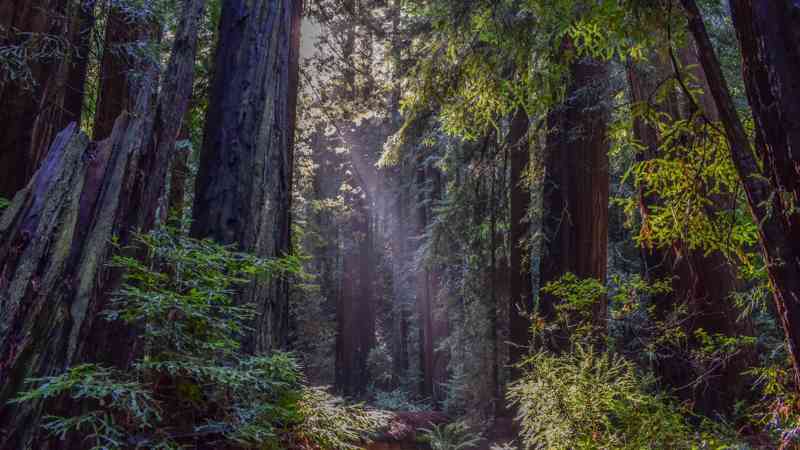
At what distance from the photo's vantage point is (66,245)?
7.03ft

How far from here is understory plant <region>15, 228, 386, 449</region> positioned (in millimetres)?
1887

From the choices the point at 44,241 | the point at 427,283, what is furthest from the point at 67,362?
the point at 427,283

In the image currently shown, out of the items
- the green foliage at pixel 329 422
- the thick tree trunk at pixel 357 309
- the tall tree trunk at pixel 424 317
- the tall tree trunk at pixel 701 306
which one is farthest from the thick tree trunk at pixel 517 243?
the thick tree trunk at pixel 357 309

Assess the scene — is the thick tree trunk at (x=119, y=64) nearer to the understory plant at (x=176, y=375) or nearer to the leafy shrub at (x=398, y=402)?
the understory plant at (x=176, y=375)

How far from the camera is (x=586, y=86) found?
232 inches

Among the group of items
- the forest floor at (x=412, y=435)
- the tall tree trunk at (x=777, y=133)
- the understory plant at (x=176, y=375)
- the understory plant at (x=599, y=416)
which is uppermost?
the tall tree trunk at (x=777, y=133)

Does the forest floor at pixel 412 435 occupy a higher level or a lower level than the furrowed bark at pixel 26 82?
lower

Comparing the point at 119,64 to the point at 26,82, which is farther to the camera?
the point at 119,64

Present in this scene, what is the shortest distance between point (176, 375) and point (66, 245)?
78 centimetres

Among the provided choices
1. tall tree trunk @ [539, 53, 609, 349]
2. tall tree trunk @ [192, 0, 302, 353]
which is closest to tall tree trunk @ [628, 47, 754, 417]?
tall tree trunk @ [539, 53, 609, 349]

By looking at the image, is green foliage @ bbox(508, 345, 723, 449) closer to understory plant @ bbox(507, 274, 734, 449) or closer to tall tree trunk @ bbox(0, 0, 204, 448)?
understory plant @ bbox(507, 274, 734, 449)

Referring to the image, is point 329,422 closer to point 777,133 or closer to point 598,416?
point 598,416

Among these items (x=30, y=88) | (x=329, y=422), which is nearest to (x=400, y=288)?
(x=30, y=88)

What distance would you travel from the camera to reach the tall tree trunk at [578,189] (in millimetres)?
6062
